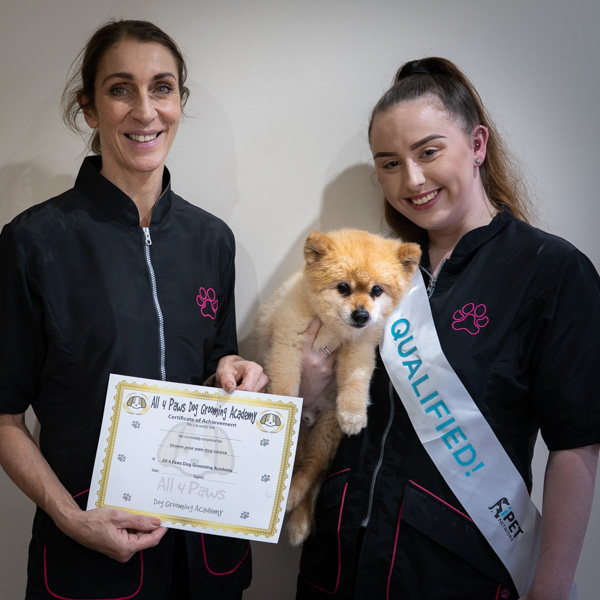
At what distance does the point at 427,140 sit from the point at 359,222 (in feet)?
1.95

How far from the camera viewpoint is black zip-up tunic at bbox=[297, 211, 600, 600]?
136cm

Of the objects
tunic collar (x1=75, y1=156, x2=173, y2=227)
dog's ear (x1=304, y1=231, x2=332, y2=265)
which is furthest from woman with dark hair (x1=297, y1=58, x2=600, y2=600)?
tunic collar (x1=75, y1=156, x2=173, y2=227)

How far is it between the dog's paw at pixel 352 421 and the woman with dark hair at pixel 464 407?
0.07 m

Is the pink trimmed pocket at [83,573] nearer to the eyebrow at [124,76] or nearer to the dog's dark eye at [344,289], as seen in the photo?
the dog's dark eye at [344,289]

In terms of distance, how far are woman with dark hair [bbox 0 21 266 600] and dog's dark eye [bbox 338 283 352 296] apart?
0.33m

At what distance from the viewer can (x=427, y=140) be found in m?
1.49

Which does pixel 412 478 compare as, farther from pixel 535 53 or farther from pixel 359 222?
pixel 535 53

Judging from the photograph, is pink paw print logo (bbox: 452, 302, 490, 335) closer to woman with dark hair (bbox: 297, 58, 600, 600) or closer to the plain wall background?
woman with dark hair (bbox: 297, 58, 600, 600)

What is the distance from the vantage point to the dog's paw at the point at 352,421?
1.52 meters

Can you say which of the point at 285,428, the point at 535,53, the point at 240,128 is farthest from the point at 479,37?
the point at 285,428

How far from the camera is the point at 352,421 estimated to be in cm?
152

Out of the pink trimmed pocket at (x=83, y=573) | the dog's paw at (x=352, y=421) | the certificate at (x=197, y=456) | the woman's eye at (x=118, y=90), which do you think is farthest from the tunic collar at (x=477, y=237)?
the pink trimmed pocket at (x=83, y=573)

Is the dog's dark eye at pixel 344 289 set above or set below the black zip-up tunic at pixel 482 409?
above

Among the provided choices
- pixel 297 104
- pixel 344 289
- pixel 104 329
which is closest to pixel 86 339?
pixel 104 329
